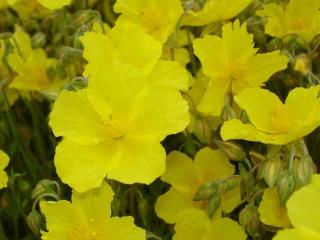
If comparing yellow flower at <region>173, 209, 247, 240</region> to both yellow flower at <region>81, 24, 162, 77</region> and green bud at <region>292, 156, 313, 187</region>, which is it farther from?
yellow flower at <region>81, 24, 162, 77</region>

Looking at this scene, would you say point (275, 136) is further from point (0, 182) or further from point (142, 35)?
point (0, 182)

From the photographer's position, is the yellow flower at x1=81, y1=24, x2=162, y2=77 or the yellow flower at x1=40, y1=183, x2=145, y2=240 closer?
the yellow flower at x1=40, y1=183, x2=145, y2=240

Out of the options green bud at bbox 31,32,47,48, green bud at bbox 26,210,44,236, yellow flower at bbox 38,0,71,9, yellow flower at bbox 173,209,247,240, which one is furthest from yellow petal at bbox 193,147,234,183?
green bud at bbox 31,32,47,48

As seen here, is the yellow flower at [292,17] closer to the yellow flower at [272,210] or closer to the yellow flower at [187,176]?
the yellow flower at [187,176]

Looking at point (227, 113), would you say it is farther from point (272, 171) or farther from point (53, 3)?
point (53, 3)

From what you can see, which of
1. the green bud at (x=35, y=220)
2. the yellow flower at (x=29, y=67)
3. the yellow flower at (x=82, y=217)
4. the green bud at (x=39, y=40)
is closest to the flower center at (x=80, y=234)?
the yellow flower at (x=82, y=217)


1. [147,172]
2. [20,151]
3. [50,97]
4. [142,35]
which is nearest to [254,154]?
[147,172]

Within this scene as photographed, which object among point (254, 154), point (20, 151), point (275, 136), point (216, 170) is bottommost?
point (20, 151)
